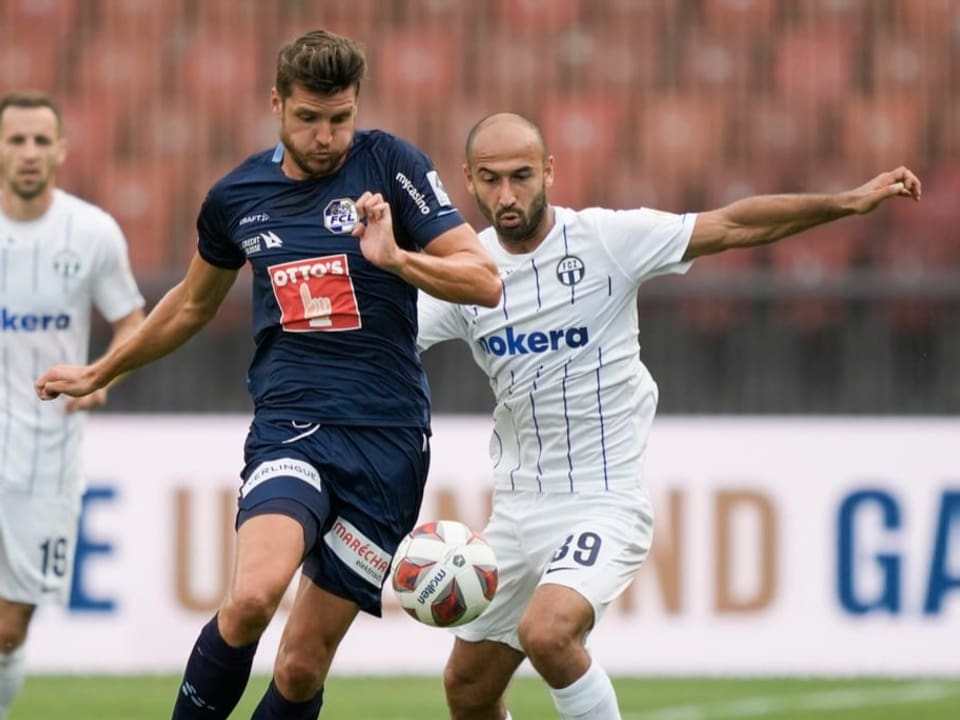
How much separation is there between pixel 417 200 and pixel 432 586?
1.13 metres

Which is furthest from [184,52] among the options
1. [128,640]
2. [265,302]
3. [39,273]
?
[265,302]

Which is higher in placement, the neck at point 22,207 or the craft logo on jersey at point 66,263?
the neck at point 22,207

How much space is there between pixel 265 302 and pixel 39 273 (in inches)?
87.3

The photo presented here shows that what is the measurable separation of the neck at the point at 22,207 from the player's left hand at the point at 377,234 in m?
3.09

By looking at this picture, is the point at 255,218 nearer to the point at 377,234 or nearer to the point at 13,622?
the point at 377,234

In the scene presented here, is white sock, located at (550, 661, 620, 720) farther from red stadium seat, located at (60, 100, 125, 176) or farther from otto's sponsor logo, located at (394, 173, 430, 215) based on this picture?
red stadium seat, located at (60, 100, 125, 176)

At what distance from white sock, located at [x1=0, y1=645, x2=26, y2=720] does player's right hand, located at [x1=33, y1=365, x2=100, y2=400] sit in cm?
180

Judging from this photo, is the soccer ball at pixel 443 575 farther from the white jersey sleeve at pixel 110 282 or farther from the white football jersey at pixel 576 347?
the white jersey sleeve at pixel 110 282

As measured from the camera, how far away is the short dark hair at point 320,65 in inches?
213

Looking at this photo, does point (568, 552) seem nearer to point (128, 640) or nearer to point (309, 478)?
point (309, 478)

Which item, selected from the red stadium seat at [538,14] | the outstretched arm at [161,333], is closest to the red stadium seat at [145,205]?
the red stadium seat at [538,14]

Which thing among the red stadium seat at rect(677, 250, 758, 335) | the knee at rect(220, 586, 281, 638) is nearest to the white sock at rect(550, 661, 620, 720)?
the knee at rect(220, 586, 281, 638)

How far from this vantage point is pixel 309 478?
556cm

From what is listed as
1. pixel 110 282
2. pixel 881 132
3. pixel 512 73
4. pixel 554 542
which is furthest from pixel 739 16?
pixel 554 542
